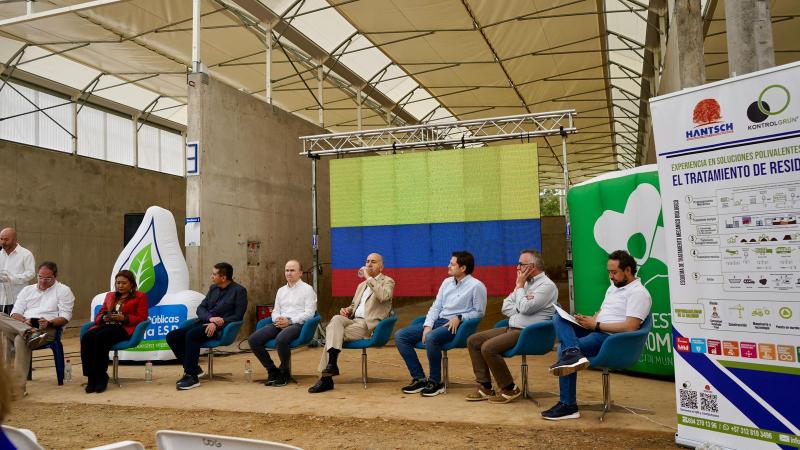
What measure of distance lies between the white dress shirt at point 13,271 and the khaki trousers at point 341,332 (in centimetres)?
320

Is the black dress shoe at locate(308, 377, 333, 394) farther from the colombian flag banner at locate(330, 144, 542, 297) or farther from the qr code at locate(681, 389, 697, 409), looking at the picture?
the qr code at locate(681, 389, 697, 409)

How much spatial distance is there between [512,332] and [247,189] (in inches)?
202

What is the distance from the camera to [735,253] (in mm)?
2945

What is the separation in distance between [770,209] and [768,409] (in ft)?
2.97

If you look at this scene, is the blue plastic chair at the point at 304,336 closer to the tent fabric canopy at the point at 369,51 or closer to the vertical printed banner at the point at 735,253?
the vertical printed banner at the point at 735,253

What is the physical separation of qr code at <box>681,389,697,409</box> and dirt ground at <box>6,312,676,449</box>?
273mm

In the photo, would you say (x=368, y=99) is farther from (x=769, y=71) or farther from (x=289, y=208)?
(x=769, y=71)

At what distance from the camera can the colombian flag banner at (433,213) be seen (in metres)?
7.31

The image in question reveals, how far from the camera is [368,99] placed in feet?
44.4

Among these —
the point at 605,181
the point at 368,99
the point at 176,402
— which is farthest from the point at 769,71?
the point at 368,99

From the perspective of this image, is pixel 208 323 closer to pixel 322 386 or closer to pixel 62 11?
pixel 322 386

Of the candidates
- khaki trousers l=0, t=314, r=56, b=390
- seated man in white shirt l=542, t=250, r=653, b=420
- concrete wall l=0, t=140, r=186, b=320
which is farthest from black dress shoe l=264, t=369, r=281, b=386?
concrete wall l=0, t=140, r=186, b=320

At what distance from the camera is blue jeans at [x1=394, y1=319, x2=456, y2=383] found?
4758mm

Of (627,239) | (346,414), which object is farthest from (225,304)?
(627,239)
